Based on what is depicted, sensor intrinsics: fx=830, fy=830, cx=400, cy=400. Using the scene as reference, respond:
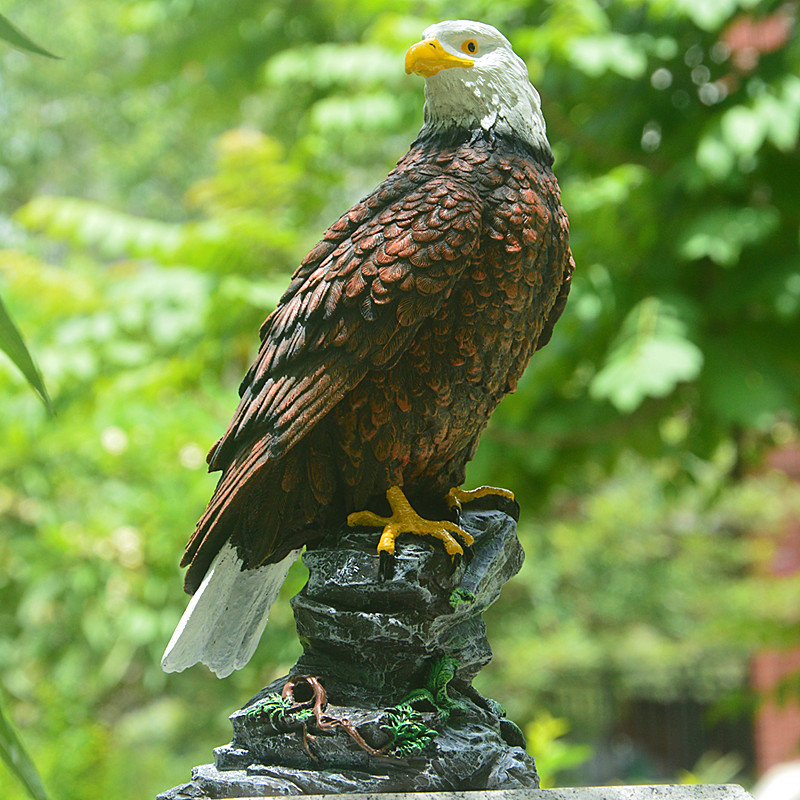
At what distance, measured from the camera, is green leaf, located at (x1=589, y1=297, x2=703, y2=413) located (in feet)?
8.48

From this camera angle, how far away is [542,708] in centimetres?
A: 603

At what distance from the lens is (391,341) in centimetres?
120

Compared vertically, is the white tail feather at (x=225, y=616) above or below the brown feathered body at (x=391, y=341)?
below

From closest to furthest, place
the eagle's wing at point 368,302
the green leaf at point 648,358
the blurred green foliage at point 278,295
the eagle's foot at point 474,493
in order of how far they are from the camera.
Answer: the eagle's wing at point 368,302 < the eagle's foot at point 474,493 < the green leaf at point 648,358 < the blurred green foliage at point 278,295

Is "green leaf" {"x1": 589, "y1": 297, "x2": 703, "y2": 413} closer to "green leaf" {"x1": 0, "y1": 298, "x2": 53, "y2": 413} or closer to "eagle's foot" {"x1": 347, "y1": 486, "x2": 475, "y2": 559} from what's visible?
"eagle's foot" {"x1": 347, "y1": 486, "x2": 475, "y2": 559}

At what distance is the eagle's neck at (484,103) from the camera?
4.26ft

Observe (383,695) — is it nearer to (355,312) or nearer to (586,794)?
(586,794)

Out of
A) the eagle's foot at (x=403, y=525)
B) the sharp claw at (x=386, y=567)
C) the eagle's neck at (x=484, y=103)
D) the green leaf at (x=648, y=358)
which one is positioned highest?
the green leaf at (x=648, y=358)

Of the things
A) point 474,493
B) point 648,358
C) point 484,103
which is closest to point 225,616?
point 474,493

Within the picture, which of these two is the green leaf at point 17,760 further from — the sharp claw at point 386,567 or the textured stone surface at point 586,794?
the sharp claw at point 386,567

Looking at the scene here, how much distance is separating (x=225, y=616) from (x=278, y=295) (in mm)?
2337

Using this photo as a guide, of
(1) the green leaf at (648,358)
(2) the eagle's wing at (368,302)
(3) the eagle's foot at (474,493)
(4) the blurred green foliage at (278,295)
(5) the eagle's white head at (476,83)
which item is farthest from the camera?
(4) the blurred green foliage at (278,295)

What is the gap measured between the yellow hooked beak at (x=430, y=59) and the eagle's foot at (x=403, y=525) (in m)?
0.64

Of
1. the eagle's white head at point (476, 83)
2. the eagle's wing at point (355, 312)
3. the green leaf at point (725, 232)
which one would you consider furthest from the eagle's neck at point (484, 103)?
the green leaf at point (725, 232)
